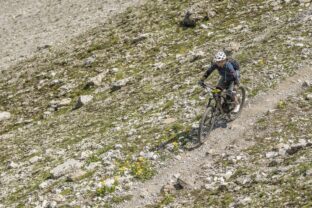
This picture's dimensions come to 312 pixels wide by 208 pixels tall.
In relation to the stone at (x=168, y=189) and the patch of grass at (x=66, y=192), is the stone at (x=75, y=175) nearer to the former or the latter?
the patch of grass at (x=66, y=192)

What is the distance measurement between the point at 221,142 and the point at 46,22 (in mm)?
28775

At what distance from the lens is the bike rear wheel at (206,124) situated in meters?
16.7

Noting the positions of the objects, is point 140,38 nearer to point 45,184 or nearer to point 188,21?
point 188,21

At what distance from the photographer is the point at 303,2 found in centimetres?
2670

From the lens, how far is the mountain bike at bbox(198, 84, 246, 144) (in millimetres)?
16812

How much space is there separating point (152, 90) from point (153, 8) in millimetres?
14068

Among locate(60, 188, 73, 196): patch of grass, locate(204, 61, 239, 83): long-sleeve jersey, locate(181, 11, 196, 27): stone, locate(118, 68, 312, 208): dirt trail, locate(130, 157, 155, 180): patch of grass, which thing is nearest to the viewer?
locate(118, 68, 312, 208): dirt trail

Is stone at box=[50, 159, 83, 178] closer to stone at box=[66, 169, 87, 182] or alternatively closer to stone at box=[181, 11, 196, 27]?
stone at box=[66, 169, 87, 182]

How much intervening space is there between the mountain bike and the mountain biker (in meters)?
0.19

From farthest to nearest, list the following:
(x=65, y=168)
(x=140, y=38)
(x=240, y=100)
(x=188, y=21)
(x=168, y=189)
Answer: (x=140, y=38) < (x=188, y=21) < (x=240, y=100) < (x=65, y=168) < (x=168, y=189)

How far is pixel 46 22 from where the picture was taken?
4106 cm

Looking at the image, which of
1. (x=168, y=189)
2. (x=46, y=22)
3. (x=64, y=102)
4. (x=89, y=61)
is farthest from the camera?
(x=46, y=22)

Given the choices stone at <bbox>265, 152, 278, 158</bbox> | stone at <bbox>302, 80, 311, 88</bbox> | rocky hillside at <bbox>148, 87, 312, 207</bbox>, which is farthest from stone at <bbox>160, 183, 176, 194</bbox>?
stone at <bbox>302, 80, 311, 88</bbox>

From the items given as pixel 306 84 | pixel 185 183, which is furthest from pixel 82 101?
pixel 306 84
